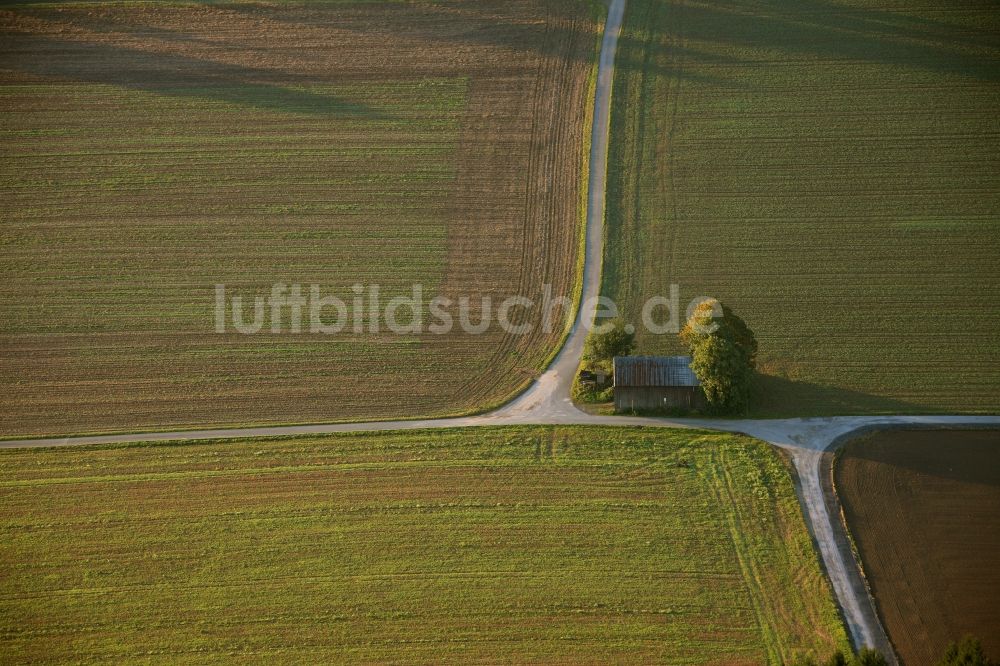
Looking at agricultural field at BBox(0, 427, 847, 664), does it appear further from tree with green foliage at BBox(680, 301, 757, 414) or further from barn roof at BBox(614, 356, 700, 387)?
barn roof at BBox(614, 356, 700, 387)

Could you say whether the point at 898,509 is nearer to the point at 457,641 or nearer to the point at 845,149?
the point at 457,641

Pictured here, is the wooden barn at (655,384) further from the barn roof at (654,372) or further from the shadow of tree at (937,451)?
the shadow of tree at (937,451)

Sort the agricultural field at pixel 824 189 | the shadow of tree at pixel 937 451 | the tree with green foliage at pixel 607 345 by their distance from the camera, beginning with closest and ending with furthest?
the shadow of tree at pixel 937 451 < the tree with green foliage at pixel 607 345 < the agricultural field at pixel 824 189

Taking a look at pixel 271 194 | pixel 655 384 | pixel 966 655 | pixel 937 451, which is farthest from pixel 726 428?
pixel 271 194

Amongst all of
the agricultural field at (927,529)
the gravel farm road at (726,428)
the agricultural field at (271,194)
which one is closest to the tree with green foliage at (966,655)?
the agricultural field at (927,529)

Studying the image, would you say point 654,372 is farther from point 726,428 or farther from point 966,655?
point 966,655

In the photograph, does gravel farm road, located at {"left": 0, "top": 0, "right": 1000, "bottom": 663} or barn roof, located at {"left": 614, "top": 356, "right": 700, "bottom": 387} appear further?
barn roof, located at {"left": 614, "top": 356, "right": 700, "bottom": 387}

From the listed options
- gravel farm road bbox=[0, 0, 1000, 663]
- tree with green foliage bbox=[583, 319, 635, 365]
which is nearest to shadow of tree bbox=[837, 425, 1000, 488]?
gravel farm road bbox=[0, 0, 1000, 663]

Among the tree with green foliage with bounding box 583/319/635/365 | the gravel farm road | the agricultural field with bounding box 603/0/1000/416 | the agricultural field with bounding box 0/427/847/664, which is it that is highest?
the agricultural field with bounding box 603/0/1000/416
